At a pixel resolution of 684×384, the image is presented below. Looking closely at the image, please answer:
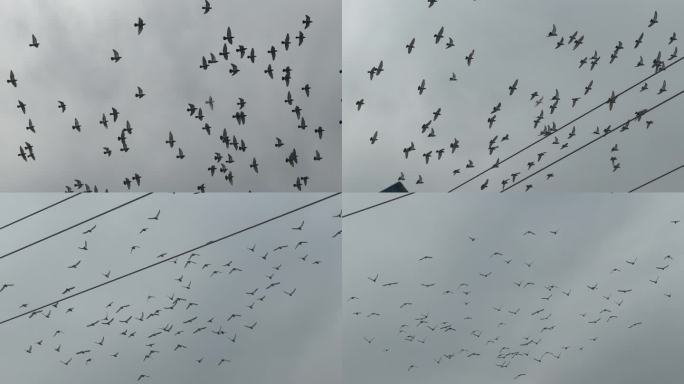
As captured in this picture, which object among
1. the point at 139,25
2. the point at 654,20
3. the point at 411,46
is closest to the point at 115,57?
the point at 139,25

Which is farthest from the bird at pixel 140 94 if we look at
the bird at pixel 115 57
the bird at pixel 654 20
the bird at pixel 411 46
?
the bird at pixel 654 20

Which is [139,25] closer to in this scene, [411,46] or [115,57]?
[115,57]

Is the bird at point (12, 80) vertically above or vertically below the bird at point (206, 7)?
below

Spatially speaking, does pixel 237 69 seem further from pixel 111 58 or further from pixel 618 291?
pixel 618 291

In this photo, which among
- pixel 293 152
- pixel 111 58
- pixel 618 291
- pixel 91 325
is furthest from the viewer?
pixel 618 291

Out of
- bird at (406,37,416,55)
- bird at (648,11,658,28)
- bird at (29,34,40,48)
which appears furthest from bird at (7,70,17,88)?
bird at (648,11,658,28)

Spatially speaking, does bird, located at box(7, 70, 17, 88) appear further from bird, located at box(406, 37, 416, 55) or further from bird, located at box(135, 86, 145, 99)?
bird, located at box(406, 37, 416, 55)

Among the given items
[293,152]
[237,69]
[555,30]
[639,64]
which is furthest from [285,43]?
[639,64]

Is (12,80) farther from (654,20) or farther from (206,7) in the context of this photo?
(654,20)

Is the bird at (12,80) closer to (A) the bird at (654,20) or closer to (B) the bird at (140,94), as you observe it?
(B) the bird at (140,94)

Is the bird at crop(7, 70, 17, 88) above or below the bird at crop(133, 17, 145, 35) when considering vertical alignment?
below

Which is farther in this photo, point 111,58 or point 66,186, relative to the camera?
point 111,58
